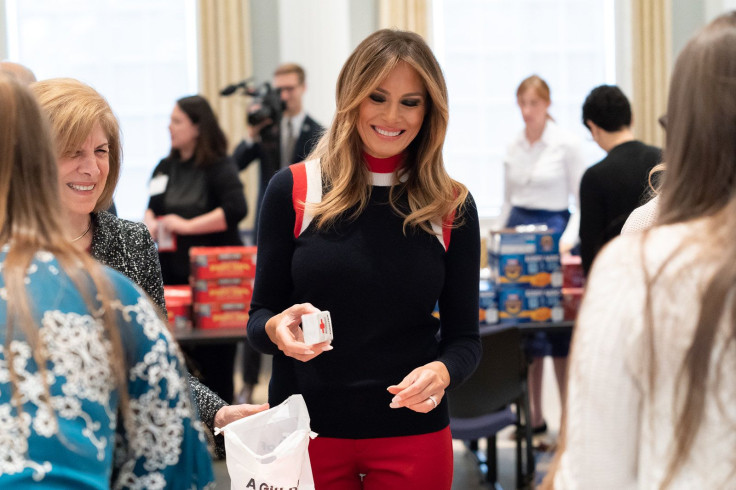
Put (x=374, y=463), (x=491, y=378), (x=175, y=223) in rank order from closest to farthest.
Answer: (x=374, y=463)
(x=491, y=378)
(x=175, y=223)

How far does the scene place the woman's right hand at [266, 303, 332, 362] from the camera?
190 cm

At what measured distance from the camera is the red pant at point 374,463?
6.49ft

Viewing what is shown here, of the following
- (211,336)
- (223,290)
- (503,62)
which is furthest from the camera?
(503,62)

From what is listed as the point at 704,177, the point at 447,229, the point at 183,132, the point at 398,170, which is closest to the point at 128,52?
the point at 183,132

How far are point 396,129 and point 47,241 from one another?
109cm

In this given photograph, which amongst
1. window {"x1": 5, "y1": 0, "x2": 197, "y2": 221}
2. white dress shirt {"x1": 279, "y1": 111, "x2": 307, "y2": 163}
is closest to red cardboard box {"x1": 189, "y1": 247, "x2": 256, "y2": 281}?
white dress shirt {"x1": 279, "y1": 111, "x2": 307, "y2": 163}

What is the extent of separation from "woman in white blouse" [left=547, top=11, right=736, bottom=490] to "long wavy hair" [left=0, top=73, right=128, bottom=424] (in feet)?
1.93

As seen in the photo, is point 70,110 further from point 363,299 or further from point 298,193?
point 363,299

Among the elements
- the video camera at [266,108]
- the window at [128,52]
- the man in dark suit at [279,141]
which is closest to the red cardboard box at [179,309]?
the man in dark suit at [279,141]

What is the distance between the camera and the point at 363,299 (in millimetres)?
1998

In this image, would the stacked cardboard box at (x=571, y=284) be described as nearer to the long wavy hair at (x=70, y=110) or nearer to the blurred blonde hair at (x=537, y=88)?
the blurred blonde hair at (x=537, y=88)

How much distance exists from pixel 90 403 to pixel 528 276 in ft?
11.9

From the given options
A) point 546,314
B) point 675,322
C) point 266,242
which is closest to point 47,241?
point 675,322

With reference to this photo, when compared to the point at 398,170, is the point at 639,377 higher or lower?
lower
